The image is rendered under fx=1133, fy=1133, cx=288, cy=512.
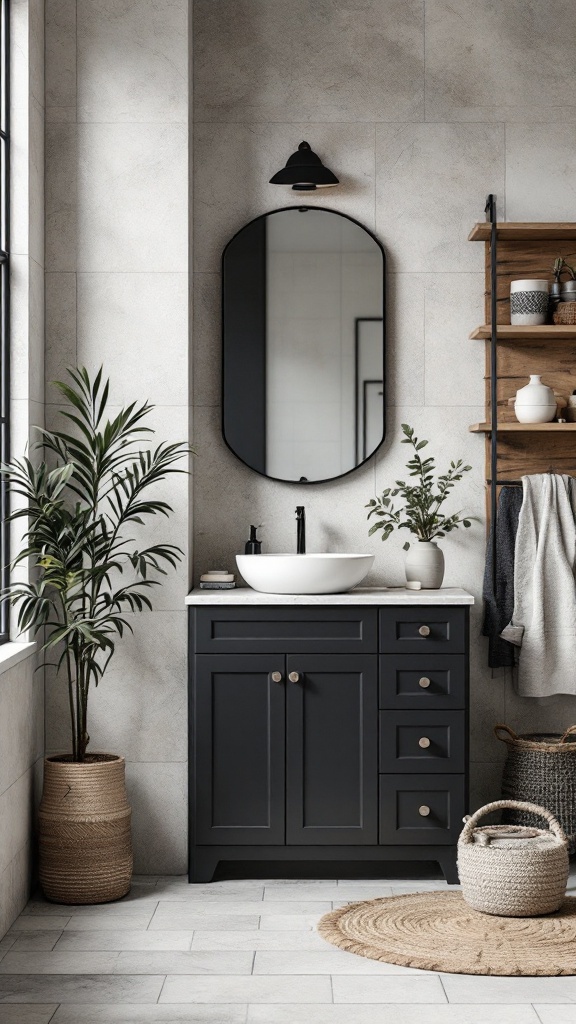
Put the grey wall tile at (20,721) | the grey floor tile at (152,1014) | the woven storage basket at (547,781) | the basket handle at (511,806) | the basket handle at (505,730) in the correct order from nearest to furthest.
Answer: the grey floor tile at (152,1014) < the grey wall tile at (20,721) < the basket handle at (511,806) < the woven storage basket at (547,781) < the basket handle at (505,730)

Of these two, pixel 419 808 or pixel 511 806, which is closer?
pixel 511 806

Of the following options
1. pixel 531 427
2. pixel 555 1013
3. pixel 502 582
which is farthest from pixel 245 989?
pixel 531 427

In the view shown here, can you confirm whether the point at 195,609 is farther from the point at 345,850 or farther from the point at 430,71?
the point at 430,71

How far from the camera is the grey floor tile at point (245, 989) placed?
9.09 feet

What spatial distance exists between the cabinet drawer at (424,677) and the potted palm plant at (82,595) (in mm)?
803

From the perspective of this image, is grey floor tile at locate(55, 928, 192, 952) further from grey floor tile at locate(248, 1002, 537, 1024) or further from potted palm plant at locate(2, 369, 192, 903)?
grey floor tile at locate(248, 1002, 537, 1024)

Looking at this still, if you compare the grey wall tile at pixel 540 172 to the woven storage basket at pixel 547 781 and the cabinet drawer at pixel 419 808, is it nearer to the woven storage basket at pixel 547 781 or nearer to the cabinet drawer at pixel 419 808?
the woven storage basket at pixel 547 781

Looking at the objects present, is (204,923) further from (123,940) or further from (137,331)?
(137,331)

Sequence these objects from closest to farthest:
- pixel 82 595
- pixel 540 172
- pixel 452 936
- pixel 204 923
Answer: pixel 452 936 → pixel 204 923 → pixel 82 595 → pixel 540 172

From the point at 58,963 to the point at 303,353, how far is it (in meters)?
2.20

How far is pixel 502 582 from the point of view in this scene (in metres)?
4.06

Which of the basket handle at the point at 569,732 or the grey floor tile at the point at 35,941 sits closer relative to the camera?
the grey floor tile at the point at 35,941

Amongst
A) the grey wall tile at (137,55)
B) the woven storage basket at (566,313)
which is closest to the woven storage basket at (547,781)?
the woven storage basket at (566,313)

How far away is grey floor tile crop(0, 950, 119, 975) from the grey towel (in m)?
1.71
